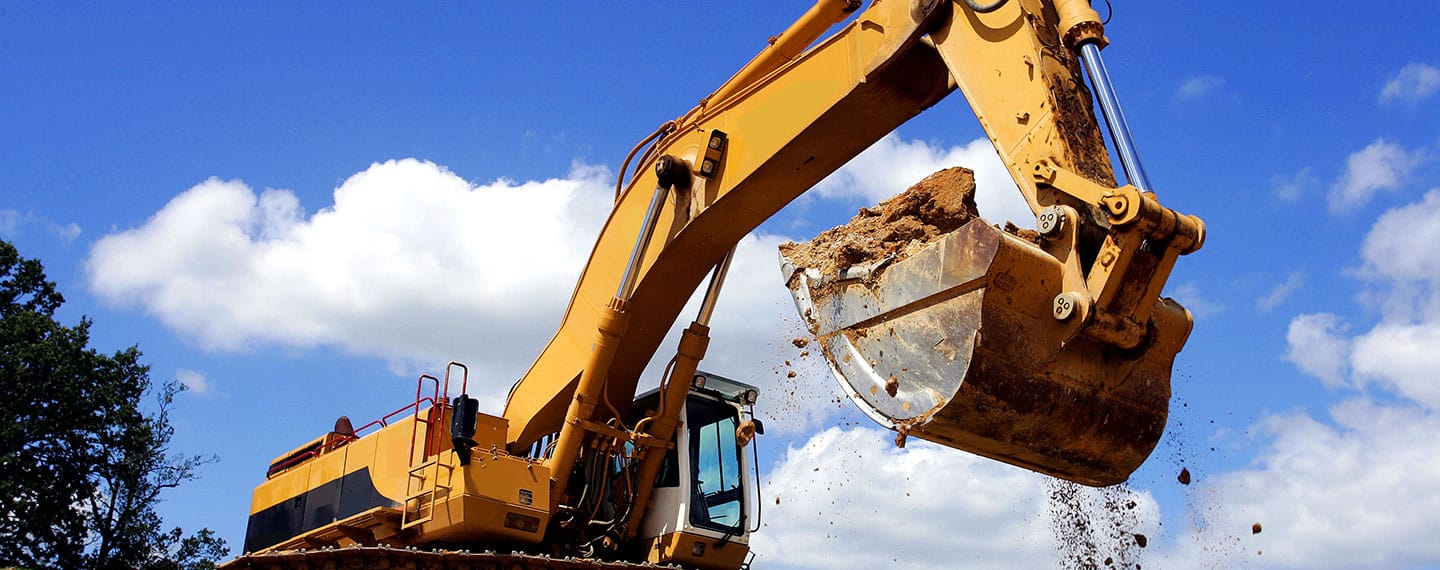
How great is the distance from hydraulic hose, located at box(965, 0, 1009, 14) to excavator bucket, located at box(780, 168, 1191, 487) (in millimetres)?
1226

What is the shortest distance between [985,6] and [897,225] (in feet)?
3.99

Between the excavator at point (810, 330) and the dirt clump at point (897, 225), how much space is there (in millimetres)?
134

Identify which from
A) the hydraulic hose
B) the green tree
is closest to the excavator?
the hydraulic hose

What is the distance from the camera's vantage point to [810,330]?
6438 millimetres

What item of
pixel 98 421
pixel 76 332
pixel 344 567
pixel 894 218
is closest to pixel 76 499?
pixel 98 421

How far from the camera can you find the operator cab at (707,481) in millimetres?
8562

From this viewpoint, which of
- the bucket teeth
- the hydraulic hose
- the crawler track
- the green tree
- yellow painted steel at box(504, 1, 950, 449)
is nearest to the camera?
the bucket teeth

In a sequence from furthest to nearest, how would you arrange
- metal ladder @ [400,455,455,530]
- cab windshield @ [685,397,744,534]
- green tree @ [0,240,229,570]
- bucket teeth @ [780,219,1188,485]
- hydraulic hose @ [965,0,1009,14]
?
green tree @ [0,240,229,570], cab windshield @ [685,397,744,534], metal ladder @ [400,455,455,530], hydraulic hose @ [965,0,1009,14], bucket teeth @ [780,219,1188,485]

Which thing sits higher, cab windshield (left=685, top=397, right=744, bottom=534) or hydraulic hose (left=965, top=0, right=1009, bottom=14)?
hydraulic hose (left=965, top=0, right=1009, bottom=14)

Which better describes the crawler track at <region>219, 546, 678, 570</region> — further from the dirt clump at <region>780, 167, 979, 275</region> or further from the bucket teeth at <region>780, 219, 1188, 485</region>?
the bucket teeth at <region>780, 219, 1188, 485</region>

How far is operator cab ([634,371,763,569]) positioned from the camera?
28.1 ft

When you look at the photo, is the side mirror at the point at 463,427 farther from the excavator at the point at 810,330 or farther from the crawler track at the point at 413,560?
the crawler track at the point at 413,560

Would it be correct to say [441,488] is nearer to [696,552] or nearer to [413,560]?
[413,560]

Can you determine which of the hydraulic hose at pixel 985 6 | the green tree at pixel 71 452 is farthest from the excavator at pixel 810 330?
the green tree at pixel 71 452
